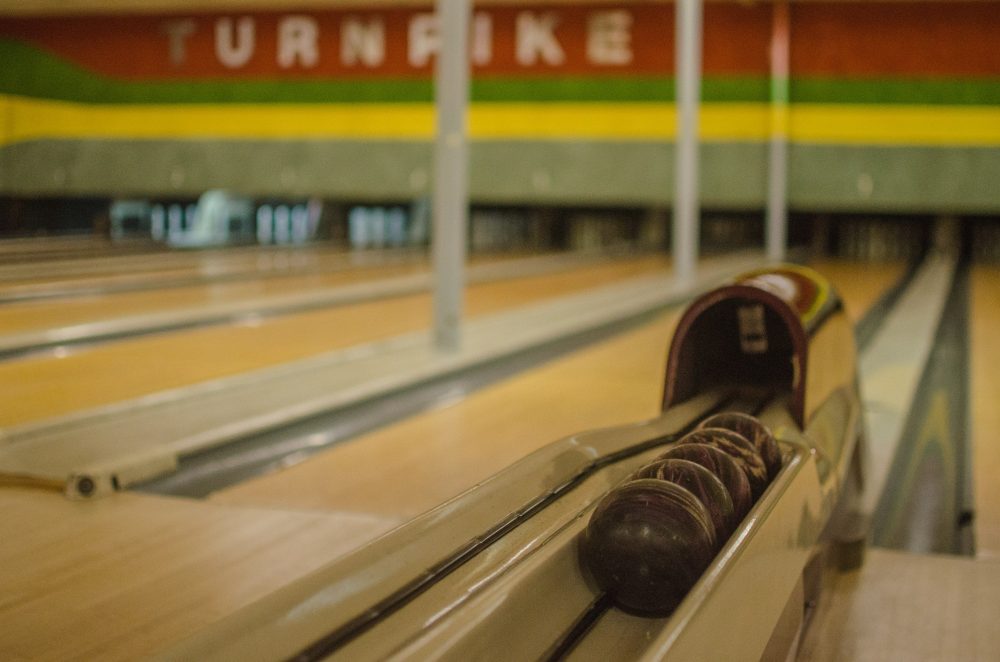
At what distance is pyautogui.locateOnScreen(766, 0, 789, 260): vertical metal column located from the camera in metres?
8.25

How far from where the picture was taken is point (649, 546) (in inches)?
49.6

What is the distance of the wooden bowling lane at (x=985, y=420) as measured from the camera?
2.14 metres

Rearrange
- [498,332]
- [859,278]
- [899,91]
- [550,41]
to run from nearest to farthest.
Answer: [498,332]
[859,278]
[899,91]
[550,41]

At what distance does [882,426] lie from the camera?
9.90ft

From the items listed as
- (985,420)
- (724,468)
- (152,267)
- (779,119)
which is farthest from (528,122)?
(724,468)

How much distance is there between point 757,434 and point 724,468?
0.70ft

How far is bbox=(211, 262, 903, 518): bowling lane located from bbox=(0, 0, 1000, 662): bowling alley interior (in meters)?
0.02

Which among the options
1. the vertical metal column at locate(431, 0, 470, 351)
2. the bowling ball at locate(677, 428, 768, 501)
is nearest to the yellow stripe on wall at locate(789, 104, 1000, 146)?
the vertical metal column at locate(431, 0, 470, 351)

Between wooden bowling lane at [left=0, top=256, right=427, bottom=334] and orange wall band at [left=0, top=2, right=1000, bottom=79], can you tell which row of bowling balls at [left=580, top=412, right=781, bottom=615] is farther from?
orange wall band at [left=0, top=2, right=1000, bottom=79]

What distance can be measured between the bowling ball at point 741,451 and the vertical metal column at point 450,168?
90.7 inches

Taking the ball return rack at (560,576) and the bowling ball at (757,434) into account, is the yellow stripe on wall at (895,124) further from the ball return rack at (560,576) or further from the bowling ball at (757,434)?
the bowling ball at (757,434)

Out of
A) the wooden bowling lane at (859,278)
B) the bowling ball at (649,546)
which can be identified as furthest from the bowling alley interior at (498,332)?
the wooden bowling lane at (859,278)

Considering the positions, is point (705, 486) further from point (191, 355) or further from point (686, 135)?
point (686, 135)

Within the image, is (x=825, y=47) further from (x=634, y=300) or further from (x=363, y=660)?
(x=363, y=660)
